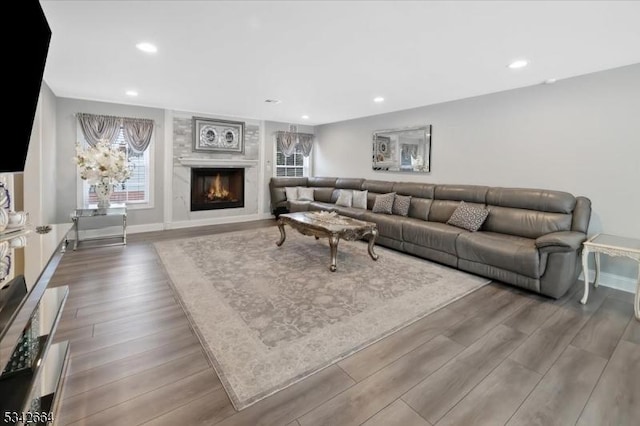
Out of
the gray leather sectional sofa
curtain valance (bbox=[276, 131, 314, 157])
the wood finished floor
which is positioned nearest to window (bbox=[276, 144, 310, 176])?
curtain valance (bbox=[276, 131, 314, 157])

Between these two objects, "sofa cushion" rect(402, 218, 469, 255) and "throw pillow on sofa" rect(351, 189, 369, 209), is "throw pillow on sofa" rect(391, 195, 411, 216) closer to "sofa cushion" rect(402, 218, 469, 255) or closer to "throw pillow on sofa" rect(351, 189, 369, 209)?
"sofa cushion" rect(402, 218, 469, 255)

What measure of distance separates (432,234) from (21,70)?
406 cm

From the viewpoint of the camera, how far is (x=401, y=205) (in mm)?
5156

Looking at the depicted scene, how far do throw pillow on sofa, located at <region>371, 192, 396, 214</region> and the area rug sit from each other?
82 cm

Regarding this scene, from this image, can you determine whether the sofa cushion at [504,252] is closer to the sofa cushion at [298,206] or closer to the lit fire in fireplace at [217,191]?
the sofa cushion at [298,206]

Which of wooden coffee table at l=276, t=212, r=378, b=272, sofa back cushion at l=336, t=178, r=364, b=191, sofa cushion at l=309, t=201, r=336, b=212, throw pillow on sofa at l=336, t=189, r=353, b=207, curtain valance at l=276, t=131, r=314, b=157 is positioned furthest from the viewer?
curtain valance at l=276, t=131, r=314, b=157

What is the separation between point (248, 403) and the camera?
1.64 m

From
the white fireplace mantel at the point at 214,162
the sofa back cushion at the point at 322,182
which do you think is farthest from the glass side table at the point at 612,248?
the white fireplace mantel at the point at 214,162

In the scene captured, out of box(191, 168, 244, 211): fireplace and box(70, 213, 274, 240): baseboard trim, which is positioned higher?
box(191, 168, 244, 211): fireplace

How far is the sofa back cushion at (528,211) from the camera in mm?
3520

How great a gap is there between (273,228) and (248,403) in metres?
4.50

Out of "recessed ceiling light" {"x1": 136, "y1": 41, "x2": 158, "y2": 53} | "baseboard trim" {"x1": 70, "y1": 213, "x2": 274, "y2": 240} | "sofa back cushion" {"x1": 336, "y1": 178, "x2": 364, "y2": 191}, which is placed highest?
"recessed ceiling light" {"x1": 136, "y1": 41, "x2": 158, "y2": 53}

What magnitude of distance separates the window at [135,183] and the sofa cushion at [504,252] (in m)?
5.45

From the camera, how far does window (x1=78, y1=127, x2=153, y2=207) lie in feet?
17.8
